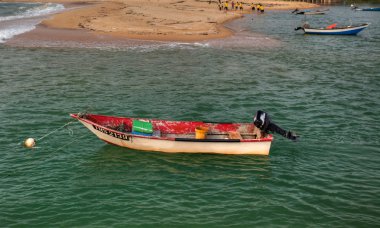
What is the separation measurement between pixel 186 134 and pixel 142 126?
234 cm

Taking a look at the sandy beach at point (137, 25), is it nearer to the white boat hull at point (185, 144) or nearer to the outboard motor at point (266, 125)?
the white boat hull at point (185, 144)

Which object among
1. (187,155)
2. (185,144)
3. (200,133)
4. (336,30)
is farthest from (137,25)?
(185,144)

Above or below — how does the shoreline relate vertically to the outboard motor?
above

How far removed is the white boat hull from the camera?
2038cm

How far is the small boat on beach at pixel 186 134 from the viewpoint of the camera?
803 inches

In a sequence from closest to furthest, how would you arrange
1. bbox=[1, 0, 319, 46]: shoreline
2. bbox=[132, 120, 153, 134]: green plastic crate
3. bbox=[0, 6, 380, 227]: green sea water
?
1. bbox=[0, 6, 380, 227]: green sea water
2. bbox=[132, 120, 153, 134]: green plastic crate
3. bbox=[1, 0, 319, 46]: shoreline

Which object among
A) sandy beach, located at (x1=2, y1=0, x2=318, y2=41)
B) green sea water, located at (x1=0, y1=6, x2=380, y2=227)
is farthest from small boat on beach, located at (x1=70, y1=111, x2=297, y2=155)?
sandy beach, located at (x1=2, y1=0, x2=318, y2=41)

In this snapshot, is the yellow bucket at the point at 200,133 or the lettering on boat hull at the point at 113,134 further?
the yellow bucket at the point at 200,133

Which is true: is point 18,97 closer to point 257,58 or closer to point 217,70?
point 217,70

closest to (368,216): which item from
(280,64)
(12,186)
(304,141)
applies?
(304,141)

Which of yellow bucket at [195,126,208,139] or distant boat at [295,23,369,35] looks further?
distant boat at [295,23,369,35]

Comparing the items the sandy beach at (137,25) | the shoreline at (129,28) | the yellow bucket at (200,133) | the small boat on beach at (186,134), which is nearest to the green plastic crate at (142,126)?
the small boat on beach at (186,134)

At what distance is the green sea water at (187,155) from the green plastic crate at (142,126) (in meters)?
1.20

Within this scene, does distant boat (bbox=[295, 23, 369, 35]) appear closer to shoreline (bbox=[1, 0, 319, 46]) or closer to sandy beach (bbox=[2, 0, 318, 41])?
shoreline (bbox=[1, 0, 319, 46])
